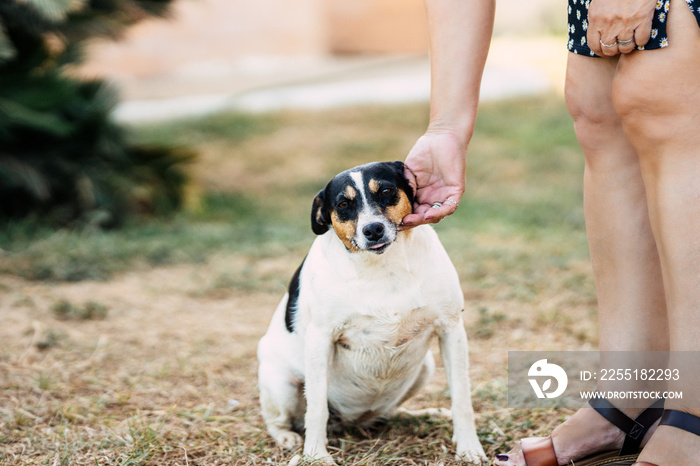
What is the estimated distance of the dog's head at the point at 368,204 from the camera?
2266 millimetres

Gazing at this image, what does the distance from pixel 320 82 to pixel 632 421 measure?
1078 centimetres

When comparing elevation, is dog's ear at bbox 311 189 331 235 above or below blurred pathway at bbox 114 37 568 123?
below

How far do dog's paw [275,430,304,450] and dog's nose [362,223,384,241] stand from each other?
0.77 meters

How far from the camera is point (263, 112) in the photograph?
9.92m

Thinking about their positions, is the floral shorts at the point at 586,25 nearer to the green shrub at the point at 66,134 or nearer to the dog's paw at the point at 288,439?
the dog's paw at the point at 288,439

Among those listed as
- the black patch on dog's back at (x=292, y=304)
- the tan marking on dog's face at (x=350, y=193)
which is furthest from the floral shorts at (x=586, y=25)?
the black patch on dog's back at (x=292, y=304)

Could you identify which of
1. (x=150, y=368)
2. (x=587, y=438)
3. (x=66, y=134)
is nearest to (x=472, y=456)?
(x=587, y=438)

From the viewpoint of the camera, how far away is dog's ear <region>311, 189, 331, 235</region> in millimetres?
2449

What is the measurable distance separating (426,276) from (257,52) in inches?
474

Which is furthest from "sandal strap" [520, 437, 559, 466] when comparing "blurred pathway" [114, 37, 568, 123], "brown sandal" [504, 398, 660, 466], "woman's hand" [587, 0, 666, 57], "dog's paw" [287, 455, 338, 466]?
"blurred pathway" [114, 37, 568, 123]

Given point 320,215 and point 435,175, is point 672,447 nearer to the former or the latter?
point 435,175

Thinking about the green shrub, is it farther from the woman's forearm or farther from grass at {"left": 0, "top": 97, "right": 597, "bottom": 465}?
the woman's forearm

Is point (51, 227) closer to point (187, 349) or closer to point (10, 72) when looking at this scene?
point (10, 72)

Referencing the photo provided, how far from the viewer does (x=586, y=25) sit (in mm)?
1878
